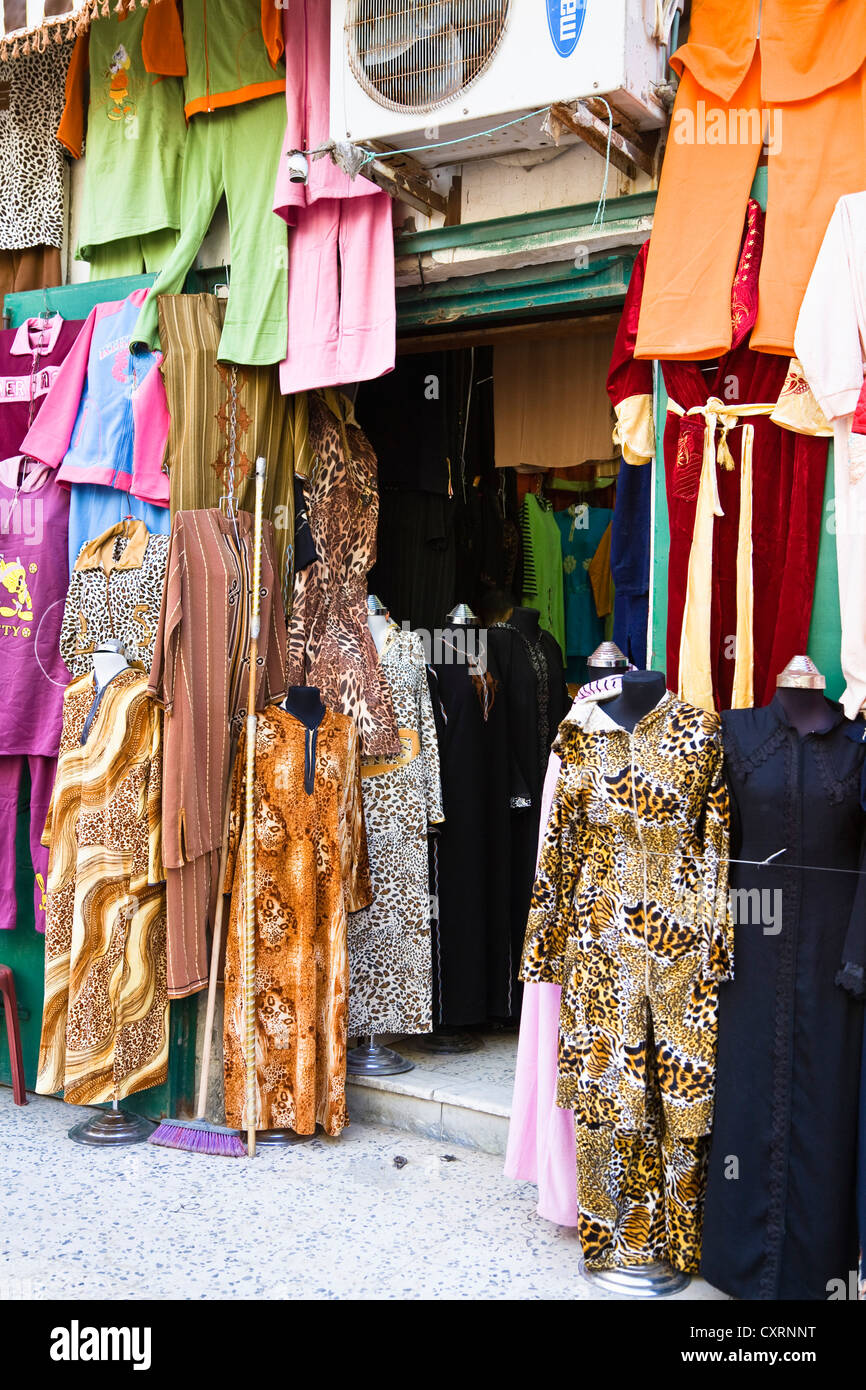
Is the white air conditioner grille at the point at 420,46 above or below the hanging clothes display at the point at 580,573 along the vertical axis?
above

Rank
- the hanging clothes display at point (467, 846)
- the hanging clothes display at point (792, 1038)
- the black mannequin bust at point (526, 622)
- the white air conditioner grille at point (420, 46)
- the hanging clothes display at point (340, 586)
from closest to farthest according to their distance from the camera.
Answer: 1. the hanging clothes display at point (792, 1038)
2. the white air conditioner grille at point (420, 46)
3. the hanging clothes display at point (340, 586)
4. the hanging clothes display at point (467, 846)
5. the black mannequin bust at point (526, 622)

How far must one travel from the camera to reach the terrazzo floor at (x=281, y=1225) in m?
3.28

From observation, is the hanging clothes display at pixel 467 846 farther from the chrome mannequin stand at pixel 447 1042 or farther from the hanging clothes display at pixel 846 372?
the hanging clothes display at pixel 846 372

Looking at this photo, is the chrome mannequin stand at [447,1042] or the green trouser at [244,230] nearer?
the green trouser at [244,230]

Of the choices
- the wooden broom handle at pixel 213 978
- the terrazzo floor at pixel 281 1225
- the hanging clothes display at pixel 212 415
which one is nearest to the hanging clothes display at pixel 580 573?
the hanging clothes display at pixel 212 415

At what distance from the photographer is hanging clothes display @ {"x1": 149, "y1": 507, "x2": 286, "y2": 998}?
4.20m

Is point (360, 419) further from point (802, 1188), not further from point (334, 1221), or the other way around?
point (802, 1188)

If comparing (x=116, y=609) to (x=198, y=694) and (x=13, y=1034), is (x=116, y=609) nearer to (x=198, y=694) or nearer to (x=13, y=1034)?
(x=198, y=694)

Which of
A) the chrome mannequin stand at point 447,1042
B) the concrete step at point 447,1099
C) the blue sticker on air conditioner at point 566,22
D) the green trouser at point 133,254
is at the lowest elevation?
the concrete step at point 447,1099

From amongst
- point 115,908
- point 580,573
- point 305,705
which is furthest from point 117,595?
point 580,573

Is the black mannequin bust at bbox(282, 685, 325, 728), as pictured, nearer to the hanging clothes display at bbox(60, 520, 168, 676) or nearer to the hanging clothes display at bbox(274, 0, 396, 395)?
the hanging clothes display at bbox(60, 520, 168, 676)

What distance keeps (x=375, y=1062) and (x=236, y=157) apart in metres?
3.27

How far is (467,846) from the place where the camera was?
486 centimetres

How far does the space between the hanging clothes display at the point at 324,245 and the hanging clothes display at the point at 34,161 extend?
1194 millimetres
